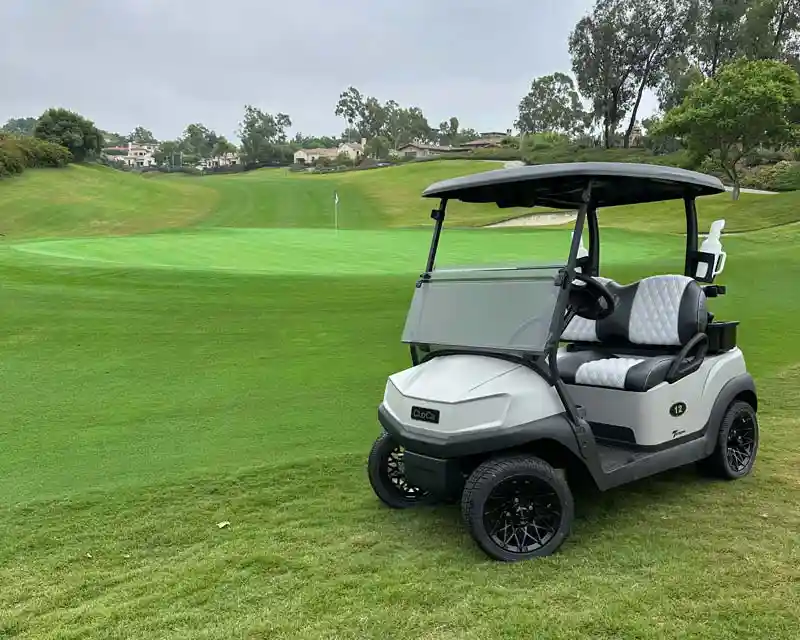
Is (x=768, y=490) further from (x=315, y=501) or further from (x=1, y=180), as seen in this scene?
(x=1, y=180)

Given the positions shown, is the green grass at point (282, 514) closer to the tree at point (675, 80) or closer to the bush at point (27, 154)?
the bush at point (27, 154)

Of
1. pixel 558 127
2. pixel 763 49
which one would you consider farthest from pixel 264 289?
pixel 558 127

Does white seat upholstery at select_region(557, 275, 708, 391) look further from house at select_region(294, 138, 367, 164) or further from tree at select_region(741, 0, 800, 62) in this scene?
house at select_region(294, 138, 367, 164)

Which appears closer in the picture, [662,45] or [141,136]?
[662,45]

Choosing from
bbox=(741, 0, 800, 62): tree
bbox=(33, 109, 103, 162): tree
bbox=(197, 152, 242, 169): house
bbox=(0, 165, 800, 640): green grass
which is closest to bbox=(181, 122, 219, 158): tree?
bbox=(197, 152, 242, 169): house

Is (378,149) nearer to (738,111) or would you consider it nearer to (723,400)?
(738,111)

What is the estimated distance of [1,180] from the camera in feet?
127

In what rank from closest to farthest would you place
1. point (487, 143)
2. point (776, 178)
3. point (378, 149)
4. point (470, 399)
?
point (470, 399), point (776, 178), point (378, 149), point (487, 143)

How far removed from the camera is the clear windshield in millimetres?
3361

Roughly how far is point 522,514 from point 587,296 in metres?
1.24

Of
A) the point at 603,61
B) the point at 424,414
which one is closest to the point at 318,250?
the point at 424,414

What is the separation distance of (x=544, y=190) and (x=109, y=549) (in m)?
2.90

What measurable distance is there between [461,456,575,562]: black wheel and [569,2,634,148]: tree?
5584 centimetres

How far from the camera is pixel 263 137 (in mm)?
104875
